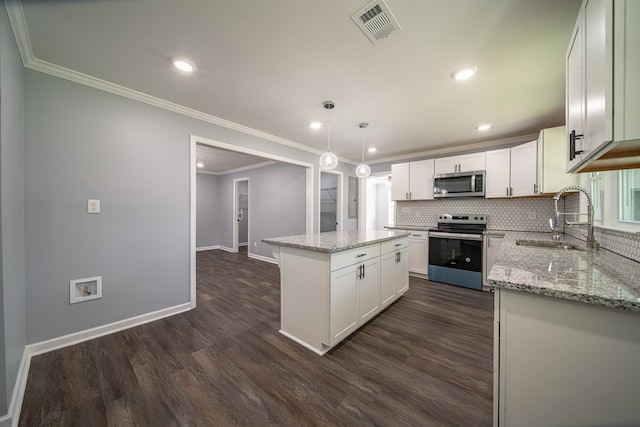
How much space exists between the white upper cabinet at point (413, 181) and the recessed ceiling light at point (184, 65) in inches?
150

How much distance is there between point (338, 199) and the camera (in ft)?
17.6

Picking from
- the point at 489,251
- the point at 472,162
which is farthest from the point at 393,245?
the point at 472,162

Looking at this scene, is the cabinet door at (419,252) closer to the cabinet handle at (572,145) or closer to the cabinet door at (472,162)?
the cabinet door at (472,162)

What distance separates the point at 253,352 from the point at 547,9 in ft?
10.5

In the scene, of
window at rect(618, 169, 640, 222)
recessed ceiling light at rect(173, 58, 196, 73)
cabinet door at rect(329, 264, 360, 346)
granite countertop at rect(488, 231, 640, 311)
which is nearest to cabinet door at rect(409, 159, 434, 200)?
window at rect(618, 169, 640, 222)

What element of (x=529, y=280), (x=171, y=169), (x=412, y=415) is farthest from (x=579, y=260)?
(x=171, y=169)

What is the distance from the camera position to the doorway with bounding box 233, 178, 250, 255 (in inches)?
261

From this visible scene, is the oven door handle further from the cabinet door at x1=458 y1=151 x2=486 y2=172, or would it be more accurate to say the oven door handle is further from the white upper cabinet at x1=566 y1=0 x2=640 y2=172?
the white upper cabinet at x1=566 y1=0 x2=640 y2=172

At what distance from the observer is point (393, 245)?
282cm

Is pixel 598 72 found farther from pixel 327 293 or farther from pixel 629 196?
pixel 327 293

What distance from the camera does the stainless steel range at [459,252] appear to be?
3.55 meters

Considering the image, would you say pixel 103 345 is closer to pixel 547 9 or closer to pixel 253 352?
pixel 253 352

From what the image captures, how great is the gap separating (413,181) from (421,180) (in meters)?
0.15

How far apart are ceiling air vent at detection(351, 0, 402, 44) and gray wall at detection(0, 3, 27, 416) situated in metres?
2.12
